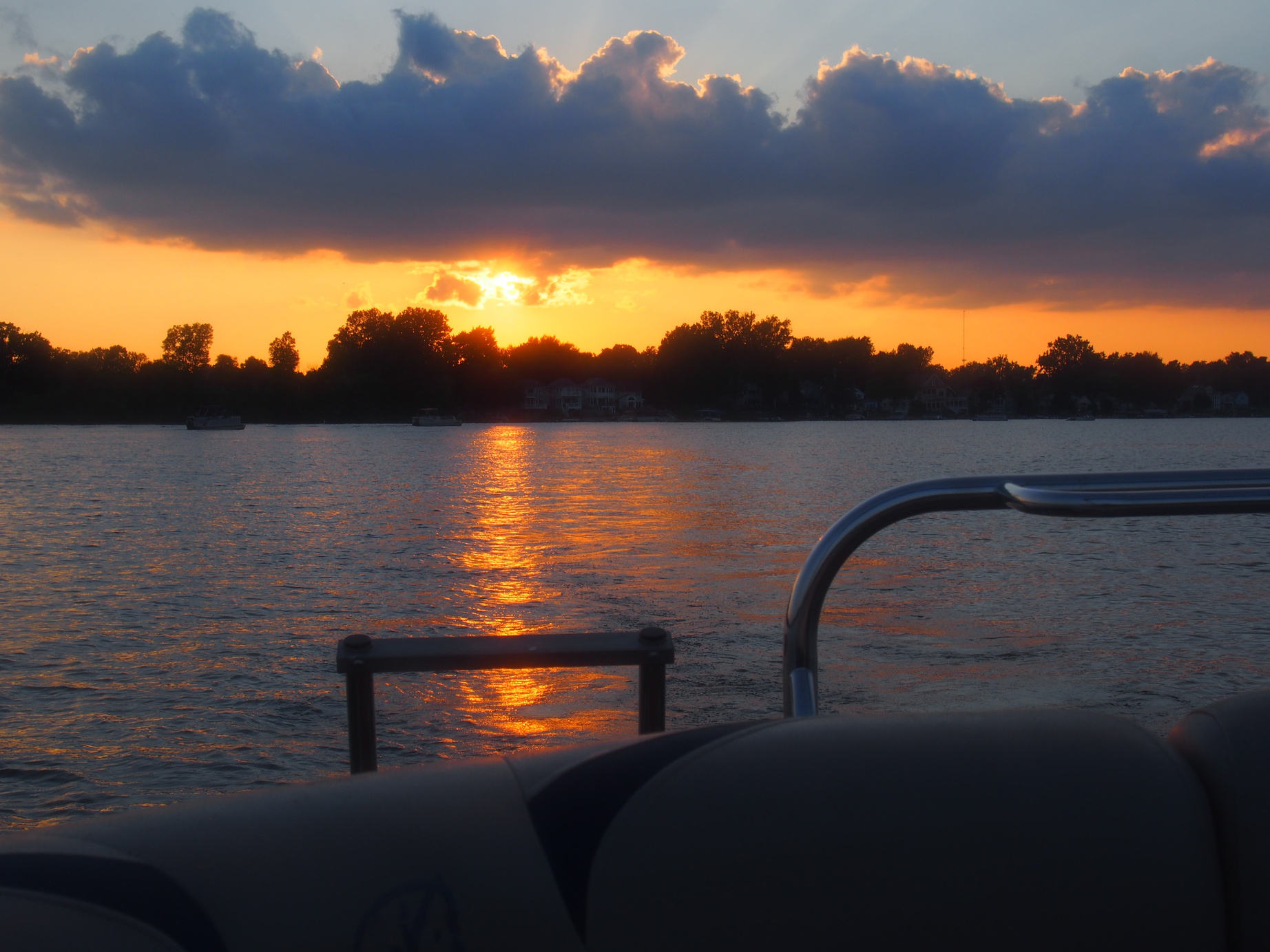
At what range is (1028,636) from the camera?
29.9 feet

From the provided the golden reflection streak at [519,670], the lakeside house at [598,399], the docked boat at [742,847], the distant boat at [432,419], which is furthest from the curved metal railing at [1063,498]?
the lakeside house at [598,399]

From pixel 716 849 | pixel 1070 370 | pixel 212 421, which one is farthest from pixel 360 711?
pixel 1070 370

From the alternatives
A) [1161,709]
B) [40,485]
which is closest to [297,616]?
[1161,709]

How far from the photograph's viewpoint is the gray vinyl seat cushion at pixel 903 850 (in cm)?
108

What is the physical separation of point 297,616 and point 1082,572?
9.73 m

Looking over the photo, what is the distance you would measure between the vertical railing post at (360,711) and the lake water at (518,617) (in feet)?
10.2

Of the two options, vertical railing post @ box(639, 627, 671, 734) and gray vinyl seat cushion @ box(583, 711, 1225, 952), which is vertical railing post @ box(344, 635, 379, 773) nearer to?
vertical railing post @ box(639, 627, 671, 734)

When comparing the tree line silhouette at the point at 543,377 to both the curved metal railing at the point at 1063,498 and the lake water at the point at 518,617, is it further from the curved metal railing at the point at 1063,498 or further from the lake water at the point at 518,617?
the curved metal railing at the point at 1063,498

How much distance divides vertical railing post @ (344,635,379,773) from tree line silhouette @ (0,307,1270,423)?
427 ft

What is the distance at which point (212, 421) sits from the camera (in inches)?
4075

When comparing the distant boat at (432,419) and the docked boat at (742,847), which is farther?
the distant boat at (432,419)

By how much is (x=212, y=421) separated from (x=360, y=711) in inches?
4311

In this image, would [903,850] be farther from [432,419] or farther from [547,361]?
[547,361]

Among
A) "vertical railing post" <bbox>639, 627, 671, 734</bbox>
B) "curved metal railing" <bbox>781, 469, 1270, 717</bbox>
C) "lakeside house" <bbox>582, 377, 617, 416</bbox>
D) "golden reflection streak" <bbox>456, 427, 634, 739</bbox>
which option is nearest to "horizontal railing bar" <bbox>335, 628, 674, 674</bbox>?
"vertical railing post" <bbox>639, 627, 671, 734</bbox>
